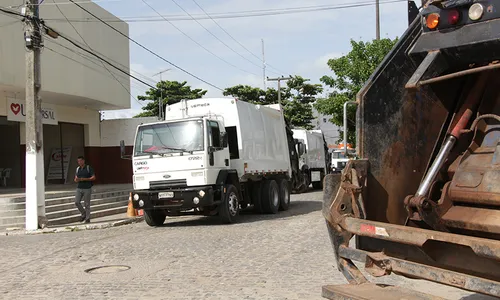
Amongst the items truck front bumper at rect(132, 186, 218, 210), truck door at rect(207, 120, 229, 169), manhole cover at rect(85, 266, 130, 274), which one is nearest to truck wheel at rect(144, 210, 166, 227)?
truck front bumper at rect(132, 186, 218, 210)

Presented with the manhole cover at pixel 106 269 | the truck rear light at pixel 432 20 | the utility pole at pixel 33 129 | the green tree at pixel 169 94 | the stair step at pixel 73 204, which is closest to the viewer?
the truck rear light at pixel 432 20

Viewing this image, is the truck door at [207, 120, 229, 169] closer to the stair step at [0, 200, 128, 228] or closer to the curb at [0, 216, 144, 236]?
the curb at [0, 216, 144, 236]

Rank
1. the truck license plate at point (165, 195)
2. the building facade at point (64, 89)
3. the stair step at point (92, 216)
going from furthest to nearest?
the building facade at point (64, 89)
the stair step at point (92, 216)
the truck license plate at point (165, 195)

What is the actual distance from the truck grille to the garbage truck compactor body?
24.9 ft

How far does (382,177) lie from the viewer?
13.9 ft

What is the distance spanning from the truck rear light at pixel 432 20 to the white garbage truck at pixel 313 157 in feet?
59.9

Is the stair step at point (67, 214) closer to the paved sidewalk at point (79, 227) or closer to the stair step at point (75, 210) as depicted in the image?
the stair step at point (75, 210)

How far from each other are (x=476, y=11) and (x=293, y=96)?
38.7 metres

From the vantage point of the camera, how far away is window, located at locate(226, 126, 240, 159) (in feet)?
42.3

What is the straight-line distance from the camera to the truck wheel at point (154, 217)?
483 inches

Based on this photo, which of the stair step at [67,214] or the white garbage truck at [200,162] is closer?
the white garbage truck at [200,162]

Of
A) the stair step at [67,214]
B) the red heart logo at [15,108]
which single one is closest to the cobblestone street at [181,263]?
the stair step at [67,214]

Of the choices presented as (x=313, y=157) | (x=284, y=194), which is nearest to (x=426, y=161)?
(x=284, y=194)

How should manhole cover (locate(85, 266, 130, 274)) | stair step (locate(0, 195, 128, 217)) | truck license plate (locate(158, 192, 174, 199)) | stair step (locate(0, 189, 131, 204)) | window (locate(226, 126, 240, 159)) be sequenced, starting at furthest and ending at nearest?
stair step (locate(0, 189, 131, 204))
stair step (locate(0, 195, 128, 217))
window (locate(226, 126, 240, 159))
truck license plate (locate(158, 192, 174, 199))
manhole cover (locate(85, 266, 130, 274))
